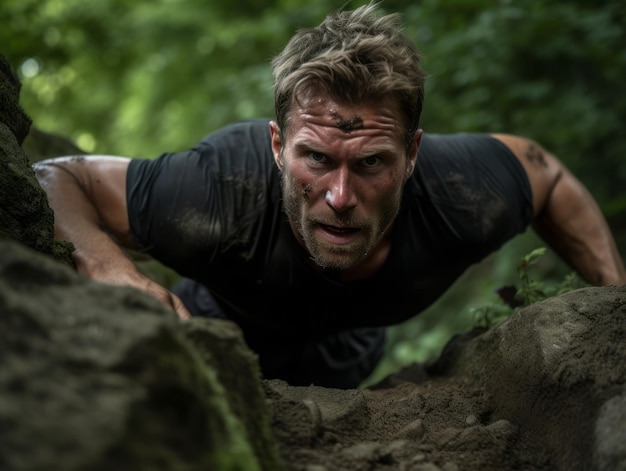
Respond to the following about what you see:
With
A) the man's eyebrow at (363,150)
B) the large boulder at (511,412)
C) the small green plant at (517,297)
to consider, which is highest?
the man's eyebrow at (363,150)

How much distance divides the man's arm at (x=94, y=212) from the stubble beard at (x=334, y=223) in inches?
26.8

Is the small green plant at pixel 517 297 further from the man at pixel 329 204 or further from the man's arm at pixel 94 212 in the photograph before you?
the man's arm at pixel 94 212

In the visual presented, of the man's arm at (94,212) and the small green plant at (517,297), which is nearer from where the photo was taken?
the man's arm at (94,212)

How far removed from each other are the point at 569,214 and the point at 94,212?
101 inches

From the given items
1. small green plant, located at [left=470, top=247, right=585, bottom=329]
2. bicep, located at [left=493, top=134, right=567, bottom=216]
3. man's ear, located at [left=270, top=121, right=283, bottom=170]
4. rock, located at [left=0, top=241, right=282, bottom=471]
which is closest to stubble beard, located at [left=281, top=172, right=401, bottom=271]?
man's ear, located at [left=270, top=121, right=283, bottom=170]

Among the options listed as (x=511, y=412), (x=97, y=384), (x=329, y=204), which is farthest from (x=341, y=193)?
(x=97, y=384)

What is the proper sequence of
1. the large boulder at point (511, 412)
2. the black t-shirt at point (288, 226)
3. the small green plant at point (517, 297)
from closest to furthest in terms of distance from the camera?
the large boulder at point (511, 412) < the small green plant at point (517, 297) < the black t-shirt at point (288, 226)

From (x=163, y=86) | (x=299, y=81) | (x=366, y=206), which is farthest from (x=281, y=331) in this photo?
(x=163, y=86)

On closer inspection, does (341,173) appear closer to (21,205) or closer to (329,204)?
(329,204)

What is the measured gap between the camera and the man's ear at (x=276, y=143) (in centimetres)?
323

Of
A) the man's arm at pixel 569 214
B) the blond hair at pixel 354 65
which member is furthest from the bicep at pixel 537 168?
the blond hair at pixel 354 65

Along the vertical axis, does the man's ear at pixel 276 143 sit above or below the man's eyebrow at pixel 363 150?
above

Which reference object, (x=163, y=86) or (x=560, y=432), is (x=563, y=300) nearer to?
(x=560, y=432)

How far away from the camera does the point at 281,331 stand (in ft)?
13.0
